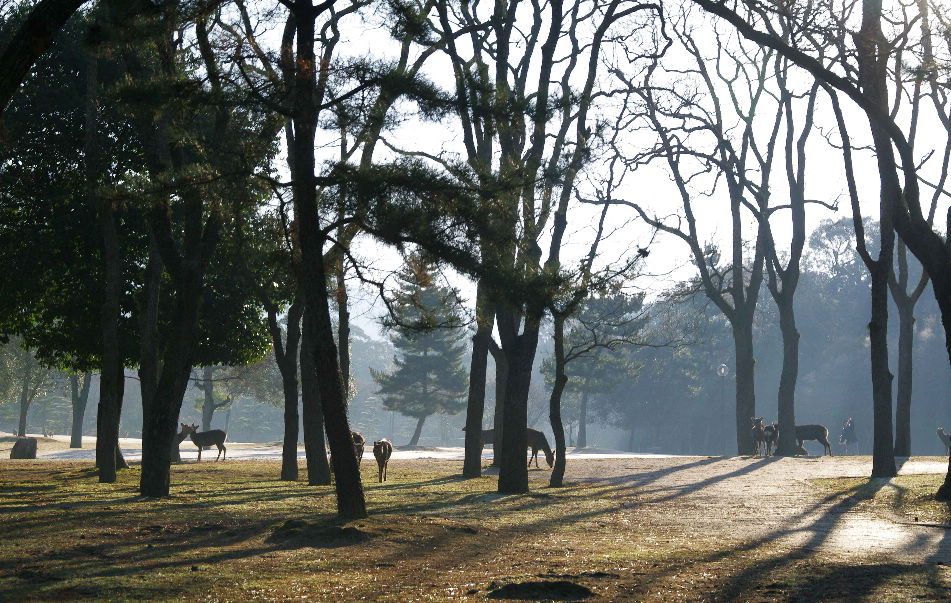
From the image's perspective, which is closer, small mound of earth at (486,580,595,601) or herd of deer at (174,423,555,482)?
small mound of earth at (486,580,595,601)

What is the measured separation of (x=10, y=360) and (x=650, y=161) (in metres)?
41.2

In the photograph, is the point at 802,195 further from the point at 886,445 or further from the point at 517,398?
the point at 517,398

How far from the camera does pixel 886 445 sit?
1952cm

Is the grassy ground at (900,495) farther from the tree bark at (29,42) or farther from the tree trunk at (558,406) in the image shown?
the tree bark at (29,42)

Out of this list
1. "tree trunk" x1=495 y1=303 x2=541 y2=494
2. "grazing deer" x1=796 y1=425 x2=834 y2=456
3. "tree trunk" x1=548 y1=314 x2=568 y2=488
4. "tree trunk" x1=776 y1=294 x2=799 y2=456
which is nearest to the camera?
"tree trunk" x1=495 y1=303 x2=541 y2=494

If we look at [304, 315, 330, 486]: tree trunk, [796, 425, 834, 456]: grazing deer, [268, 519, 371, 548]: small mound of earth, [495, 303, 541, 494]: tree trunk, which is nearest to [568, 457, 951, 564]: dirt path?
[495, 303, 541, 494]: tree trunk

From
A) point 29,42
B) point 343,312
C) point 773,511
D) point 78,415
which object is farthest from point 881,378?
point 78,415

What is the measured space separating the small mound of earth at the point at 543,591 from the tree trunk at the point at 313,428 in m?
12.0

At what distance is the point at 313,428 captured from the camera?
19.0m

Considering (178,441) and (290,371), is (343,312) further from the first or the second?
(178,441)

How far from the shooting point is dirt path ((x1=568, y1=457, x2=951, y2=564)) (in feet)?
32.6

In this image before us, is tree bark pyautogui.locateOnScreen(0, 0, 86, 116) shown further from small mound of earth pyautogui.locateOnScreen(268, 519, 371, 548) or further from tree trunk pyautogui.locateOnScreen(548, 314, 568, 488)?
tree trunk pyautogui.locateOnScreen(548, 314, 568, 488)

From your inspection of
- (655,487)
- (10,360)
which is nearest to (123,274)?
(655,487)

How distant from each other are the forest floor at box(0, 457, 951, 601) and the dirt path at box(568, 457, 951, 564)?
0.14 feet
